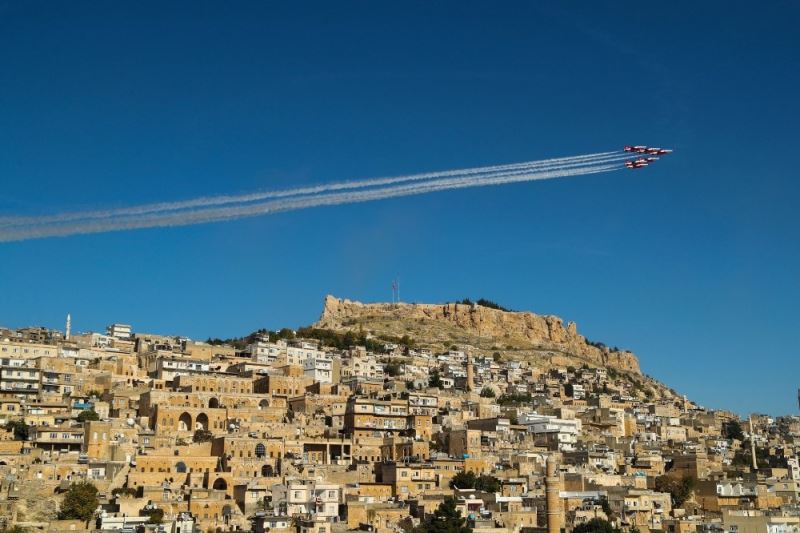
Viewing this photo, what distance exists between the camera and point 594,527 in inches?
2142

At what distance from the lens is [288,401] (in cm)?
7544

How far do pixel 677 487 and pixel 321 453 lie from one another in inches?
968

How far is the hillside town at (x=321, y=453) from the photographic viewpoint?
5141cm

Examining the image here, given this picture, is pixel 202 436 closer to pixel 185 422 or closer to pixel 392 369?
pixel 185 422

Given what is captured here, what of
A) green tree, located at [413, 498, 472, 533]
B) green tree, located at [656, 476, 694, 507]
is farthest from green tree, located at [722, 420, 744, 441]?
green tree, located at [413, 498, 472, 533]

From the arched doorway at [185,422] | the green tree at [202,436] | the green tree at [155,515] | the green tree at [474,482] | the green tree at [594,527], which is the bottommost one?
the green tree at [594,527]

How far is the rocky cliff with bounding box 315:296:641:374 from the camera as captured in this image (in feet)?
449

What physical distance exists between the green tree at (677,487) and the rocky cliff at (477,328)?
6067 cm

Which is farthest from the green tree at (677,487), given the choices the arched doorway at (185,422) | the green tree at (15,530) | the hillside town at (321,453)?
the green tree at (15,530)

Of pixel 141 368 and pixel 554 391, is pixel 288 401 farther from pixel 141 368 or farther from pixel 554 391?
pixel 554 391

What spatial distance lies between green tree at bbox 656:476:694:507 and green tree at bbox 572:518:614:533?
1377 cm

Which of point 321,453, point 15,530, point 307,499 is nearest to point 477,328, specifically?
point 321,453

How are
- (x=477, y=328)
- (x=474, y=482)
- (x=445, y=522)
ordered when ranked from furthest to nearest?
(x=477, y=328) → (x=474, y=482) → (x=445, y=522)

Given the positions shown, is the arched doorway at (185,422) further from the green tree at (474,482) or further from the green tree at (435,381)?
the green tree at (435,381)
